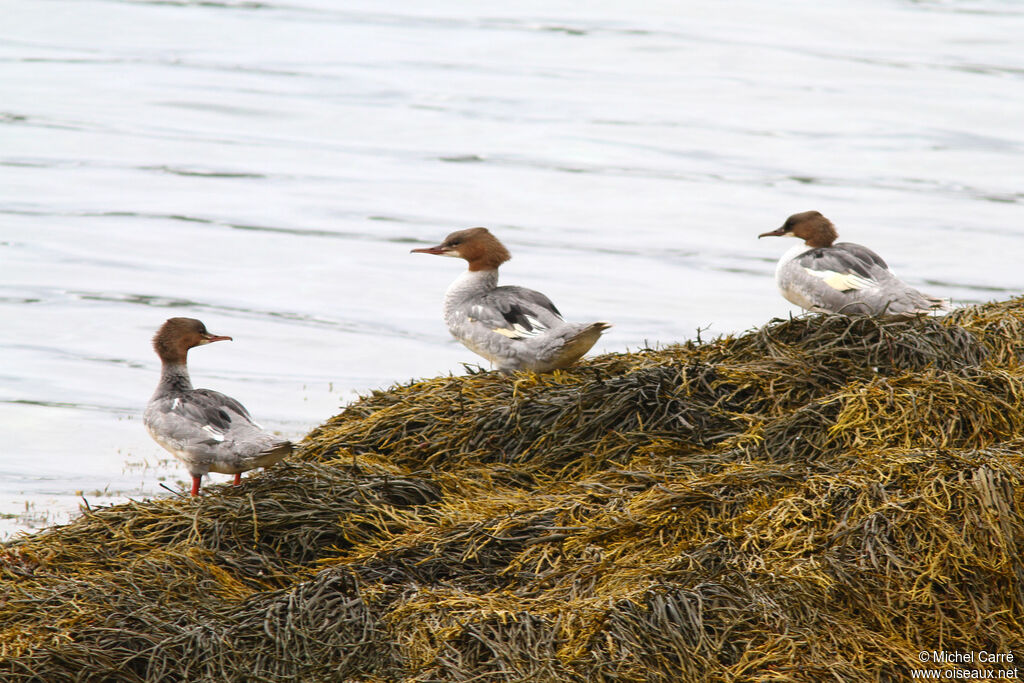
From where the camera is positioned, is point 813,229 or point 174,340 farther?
point 813,229

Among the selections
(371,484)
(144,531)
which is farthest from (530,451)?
(144,531)

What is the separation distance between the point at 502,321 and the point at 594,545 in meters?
1.36

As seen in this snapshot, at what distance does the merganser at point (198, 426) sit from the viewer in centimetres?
359

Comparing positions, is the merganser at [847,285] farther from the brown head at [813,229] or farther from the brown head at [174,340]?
the brown head at [174,340]

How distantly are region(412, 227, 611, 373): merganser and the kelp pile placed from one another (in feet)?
0.69

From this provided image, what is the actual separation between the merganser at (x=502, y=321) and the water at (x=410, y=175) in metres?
1.24

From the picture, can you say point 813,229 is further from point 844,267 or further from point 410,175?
point 410,175

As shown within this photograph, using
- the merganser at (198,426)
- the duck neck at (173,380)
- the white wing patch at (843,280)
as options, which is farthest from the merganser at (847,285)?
the duck neck at (173,380)

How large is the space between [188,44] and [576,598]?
11373 millimetres

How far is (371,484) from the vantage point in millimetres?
3439

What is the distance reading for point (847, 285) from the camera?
441cm

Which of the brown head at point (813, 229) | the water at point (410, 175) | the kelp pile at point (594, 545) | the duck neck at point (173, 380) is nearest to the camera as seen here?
the kelp pile at point (594, 545)

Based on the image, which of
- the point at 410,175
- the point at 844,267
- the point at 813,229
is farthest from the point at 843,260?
the point at 410,175

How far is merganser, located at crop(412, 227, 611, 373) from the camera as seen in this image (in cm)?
413
